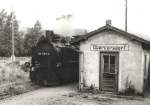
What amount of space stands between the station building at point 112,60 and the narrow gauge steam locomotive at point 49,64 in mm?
2216

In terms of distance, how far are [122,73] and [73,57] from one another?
17.6ft

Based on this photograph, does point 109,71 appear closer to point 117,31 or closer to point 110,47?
point 110,47

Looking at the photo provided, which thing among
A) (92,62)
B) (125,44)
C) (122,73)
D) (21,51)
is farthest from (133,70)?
(21,51)

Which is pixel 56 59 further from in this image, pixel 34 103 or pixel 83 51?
pixel 34 103

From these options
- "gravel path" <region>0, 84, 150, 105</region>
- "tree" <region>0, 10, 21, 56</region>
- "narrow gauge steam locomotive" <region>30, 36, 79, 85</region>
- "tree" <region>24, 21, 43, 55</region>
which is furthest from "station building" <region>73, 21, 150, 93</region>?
"tree" <region>24, 21, 43, 55</region>

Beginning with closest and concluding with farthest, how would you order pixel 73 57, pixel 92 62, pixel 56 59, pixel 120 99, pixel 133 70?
pixel 120 99, pixel 133 70, pixel 92 62, pixel 56 59, pixel 73 57

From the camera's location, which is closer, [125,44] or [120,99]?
[120,99]

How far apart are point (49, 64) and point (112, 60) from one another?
4391 millimetres

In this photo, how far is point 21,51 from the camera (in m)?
64.9

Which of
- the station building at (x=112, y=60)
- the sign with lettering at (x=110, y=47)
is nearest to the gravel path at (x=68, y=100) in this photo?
the station building at (x=112, y=60)

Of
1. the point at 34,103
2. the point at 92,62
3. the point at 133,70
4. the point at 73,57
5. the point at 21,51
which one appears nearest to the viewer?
the point at 34,103

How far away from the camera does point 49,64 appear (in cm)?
1606

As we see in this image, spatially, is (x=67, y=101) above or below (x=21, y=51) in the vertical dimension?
below

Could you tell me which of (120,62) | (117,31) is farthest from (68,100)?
(117,31)
